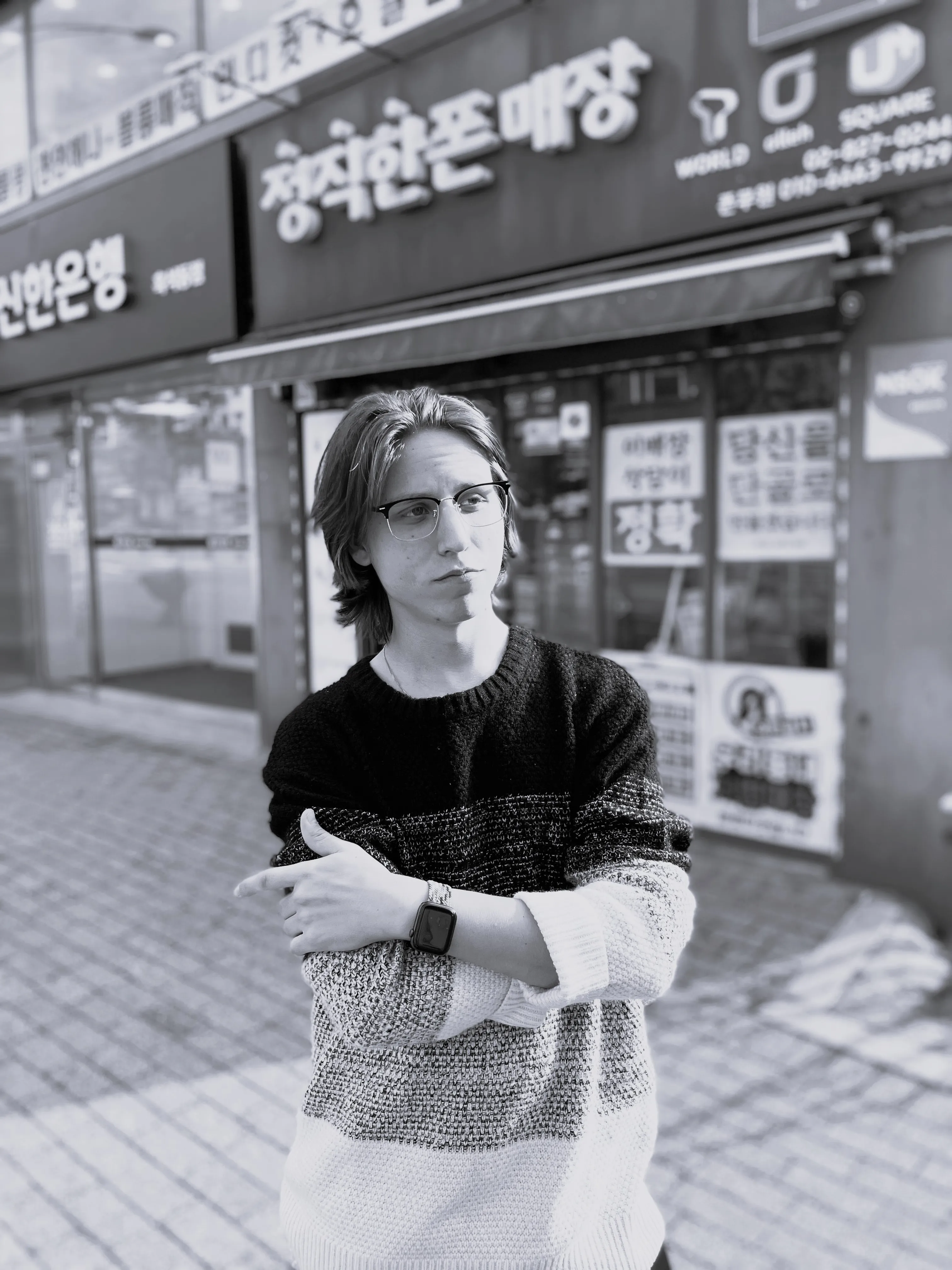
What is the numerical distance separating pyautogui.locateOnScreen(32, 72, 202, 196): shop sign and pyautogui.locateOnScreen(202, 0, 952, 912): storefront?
1.80 m

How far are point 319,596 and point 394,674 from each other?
22.5 feet

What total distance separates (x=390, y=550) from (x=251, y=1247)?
2426mm

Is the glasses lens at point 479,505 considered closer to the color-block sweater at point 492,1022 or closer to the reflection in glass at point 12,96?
the color-block sweater at point 492,1022

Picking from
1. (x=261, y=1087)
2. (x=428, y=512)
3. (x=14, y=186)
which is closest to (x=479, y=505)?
(x=428, y=512)

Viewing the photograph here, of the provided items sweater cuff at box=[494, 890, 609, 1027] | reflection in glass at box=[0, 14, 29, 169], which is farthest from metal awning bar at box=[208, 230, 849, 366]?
reflection in glass at box=[0, 14, 29, 169]

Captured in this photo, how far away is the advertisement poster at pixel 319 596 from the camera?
8164 mm

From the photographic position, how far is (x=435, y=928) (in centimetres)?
139

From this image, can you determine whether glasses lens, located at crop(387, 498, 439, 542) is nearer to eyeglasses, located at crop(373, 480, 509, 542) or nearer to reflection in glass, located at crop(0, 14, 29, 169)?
eyeglasses, located at crop(373, 480, 509, 542)

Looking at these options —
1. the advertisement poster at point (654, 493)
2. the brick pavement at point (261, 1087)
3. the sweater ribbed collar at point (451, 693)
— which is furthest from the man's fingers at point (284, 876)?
the advertisement poster at point (654, 493)

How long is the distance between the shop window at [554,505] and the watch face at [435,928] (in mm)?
5403

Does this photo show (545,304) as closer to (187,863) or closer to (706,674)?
(706,674)

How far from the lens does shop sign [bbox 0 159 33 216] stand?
10961 millimetres

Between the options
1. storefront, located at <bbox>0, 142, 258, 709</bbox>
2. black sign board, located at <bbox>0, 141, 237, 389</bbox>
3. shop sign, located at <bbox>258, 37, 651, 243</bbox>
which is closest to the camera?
shop sign, located at <bbox>258, 37, 651, 243</bbox>

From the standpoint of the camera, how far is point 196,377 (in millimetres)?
9352
